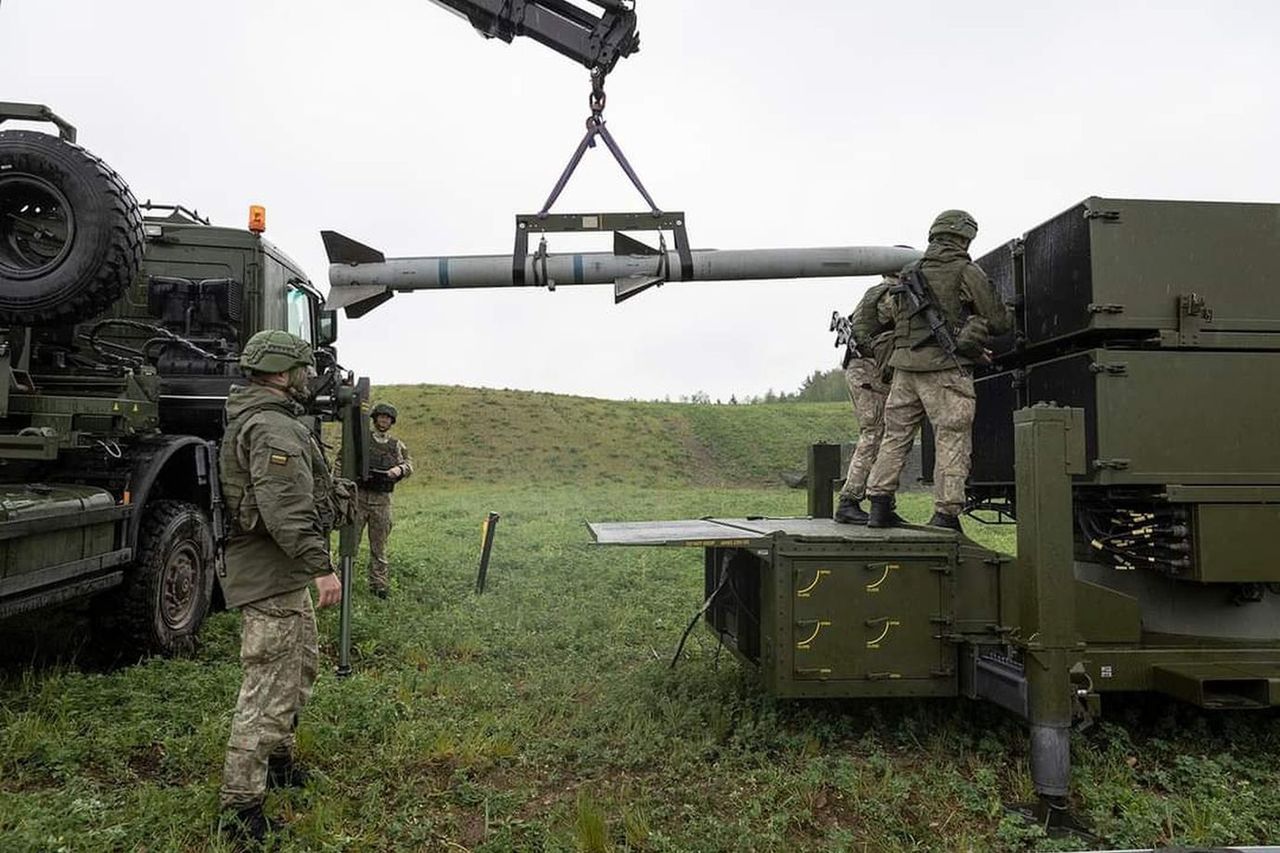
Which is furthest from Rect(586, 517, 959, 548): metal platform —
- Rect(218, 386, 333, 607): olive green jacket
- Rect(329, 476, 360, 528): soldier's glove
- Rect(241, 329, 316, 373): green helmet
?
Rect(241, 329, 316, 373): green helmet

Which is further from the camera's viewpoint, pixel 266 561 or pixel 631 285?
pixel 631 285

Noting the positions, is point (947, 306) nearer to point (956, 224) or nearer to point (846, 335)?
point (956, 224)

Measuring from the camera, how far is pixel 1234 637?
13.9ft

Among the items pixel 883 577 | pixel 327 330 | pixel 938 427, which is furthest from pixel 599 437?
pixel 883 577

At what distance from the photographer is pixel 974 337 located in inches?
172

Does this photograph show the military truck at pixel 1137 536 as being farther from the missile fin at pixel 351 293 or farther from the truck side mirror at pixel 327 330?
the truck side mirror at pixel 327 330

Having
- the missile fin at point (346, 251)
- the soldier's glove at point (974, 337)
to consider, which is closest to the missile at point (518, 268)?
the missile fin at point (346, 251)

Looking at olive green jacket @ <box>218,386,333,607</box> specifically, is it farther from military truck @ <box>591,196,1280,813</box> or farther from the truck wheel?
the truck wheel

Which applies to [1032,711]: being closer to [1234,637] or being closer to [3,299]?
[1234,637]

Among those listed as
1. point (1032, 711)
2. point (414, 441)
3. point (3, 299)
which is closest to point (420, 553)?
point (3, 299)

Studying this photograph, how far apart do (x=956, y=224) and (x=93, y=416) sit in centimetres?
438

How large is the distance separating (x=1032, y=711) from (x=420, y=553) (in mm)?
8195

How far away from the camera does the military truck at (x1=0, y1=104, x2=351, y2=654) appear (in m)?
4.25

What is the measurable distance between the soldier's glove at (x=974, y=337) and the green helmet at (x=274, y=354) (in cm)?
291
